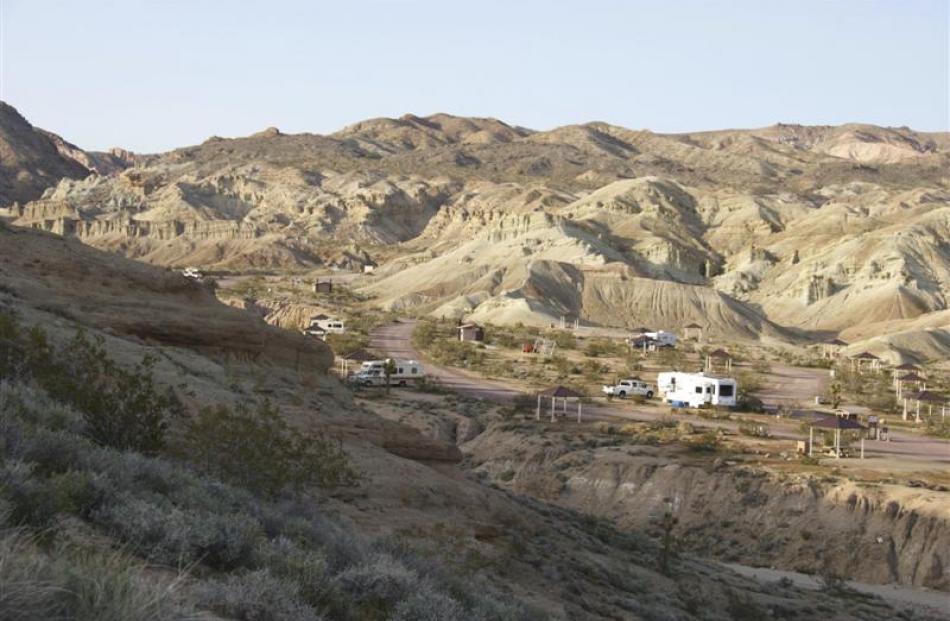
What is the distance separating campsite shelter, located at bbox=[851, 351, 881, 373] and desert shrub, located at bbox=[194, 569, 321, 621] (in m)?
65.5

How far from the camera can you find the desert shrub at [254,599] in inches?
241

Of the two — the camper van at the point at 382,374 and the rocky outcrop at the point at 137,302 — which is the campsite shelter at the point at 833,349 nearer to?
the camper van at the point at 382,374

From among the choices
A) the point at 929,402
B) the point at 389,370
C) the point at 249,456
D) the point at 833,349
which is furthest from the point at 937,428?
the point at 833,349

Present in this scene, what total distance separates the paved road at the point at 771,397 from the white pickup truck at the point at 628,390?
189 centimetres

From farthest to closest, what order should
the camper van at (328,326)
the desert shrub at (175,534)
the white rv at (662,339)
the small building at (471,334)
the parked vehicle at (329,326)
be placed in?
the white rv at (662,339)
the small building at (471,334)
the parked vehicle at (329,326)
the camper van at (328,326)
the desert shrub at (175,534)

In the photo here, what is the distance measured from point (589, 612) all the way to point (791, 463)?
2125 centimetres

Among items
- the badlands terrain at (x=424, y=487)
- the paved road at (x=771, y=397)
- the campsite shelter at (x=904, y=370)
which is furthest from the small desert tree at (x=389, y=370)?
the campsite shelter at (x=904, y=370)

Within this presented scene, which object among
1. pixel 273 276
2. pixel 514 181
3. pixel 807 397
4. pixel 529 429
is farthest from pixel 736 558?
pixel 514 181

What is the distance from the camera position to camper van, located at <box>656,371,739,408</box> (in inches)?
1804

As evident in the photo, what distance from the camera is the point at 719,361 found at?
66.6 m

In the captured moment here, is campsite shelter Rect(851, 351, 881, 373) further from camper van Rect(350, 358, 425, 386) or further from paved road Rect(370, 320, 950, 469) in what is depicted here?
camper van Rect(350, 358, 425, 386)

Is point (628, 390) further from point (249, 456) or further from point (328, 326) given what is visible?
point (249, 456)

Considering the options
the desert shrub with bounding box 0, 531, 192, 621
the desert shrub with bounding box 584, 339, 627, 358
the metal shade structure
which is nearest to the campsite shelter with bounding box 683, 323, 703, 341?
the desert shrub with bounding box 584, 339, 627, 358

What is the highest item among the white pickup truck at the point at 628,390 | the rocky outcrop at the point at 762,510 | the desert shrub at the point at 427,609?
the desert shrub at the point at 427,609
